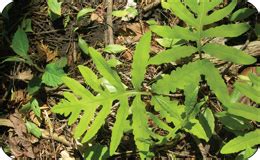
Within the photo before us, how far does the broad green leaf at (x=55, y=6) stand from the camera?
2.55m

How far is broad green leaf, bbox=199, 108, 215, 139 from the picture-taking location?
229cm

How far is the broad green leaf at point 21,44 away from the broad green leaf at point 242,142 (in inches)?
44.8

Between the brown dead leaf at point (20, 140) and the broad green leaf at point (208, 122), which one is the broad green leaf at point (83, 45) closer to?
the brown dead leaf at point (20, 140)

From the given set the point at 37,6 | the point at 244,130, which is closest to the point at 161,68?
the point at 244,130

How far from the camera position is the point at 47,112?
8.27ft

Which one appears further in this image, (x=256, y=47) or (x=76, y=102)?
(x=256, y=47)

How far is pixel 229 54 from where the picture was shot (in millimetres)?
2084

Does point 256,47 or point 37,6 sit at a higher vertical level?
point 37,6

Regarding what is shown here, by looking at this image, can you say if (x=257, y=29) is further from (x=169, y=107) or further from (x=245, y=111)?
(x=169, y=107)

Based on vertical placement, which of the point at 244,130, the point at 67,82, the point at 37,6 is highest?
the point at 37,6

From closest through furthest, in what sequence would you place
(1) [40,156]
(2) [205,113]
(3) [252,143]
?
(3) [252,143] < (2) [205,113] < (1) [40,156]

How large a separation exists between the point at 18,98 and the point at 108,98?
60 cm

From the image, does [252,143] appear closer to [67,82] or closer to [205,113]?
[205,113]

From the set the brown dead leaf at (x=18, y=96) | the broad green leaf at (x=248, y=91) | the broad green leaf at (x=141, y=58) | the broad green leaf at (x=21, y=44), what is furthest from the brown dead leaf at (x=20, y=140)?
the broad green leaf at (x=248, y=91)
